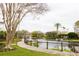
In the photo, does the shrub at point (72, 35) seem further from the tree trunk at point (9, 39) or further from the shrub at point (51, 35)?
the tree trunk at point (9, 39)

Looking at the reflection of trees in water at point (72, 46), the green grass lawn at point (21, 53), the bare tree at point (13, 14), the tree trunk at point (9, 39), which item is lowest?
the green grass lawn at point (21, 53)

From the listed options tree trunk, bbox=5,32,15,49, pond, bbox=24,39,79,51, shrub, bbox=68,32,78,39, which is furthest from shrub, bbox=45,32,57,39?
tree trunk, bbox=5,32,15,49

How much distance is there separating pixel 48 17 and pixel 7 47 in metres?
0.54

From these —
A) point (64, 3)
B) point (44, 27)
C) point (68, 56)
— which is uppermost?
point (64, 3)

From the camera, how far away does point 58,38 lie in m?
3.54

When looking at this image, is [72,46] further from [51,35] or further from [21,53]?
[21,53]

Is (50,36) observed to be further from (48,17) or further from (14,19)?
(14,19)

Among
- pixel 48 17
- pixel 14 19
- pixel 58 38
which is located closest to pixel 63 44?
pixel 58 38

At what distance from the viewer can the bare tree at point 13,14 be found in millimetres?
3535

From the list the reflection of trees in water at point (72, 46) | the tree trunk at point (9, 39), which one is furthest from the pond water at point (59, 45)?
the tree trunk at point (9, 39)

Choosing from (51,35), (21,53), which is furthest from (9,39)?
(51,35)

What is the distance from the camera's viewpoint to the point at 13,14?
355cm

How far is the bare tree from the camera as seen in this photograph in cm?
354

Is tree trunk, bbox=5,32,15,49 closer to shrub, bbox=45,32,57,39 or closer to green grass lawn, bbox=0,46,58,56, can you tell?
green grass lawn, bbox=0,46,58,56
